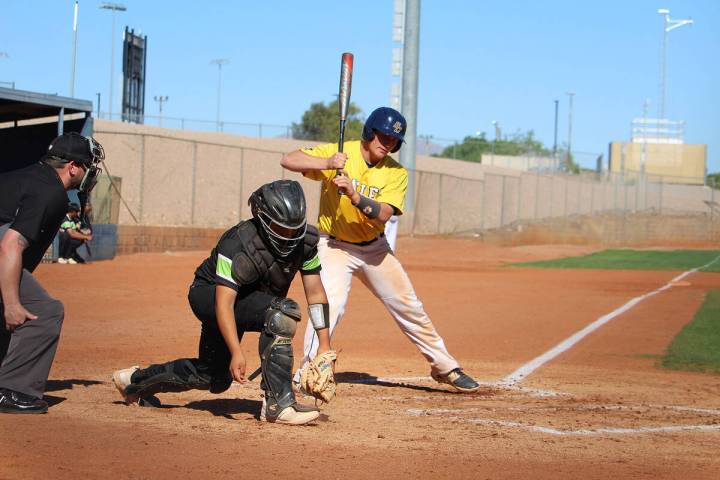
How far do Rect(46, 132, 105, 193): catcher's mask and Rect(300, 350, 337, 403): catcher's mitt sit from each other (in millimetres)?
1957

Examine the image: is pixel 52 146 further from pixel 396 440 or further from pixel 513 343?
pixel 513 343

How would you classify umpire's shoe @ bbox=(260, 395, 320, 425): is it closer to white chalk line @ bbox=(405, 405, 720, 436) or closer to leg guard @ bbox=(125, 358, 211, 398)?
leg guard @ bbox=(125, 358, 211, 398)

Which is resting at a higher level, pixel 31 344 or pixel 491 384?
pixel 31 344

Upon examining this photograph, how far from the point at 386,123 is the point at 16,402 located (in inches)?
131

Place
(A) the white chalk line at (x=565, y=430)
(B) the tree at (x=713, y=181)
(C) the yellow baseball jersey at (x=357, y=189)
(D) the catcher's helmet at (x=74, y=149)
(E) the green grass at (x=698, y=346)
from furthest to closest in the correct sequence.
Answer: (B) the tree at (x=713, y=181)
(E) the green grass at (x=698, y=346)
(C) the yellow baseball jersey at (x=357, y=189)
(A) the white chalk line at (x=565, y=430)
(D) the catcher's helmet at (x=74, y=149)

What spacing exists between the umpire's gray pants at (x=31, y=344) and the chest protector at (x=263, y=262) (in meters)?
1.34

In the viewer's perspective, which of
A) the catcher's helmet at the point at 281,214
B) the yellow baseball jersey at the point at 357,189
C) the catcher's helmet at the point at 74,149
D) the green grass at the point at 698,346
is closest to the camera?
the catcher's helmet at the point at 281,214

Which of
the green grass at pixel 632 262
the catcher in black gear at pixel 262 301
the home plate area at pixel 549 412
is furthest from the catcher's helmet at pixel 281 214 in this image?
the green grass at pixel 632 262

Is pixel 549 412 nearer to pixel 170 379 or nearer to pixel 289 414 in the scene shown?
pixel 289 414

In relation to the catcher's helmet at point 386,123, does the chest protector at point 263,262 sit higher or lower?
lower

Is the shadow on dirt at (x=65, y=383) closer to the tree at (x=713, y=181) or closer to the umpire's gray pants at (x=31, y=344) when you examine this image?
the umpire's gray pants at (x=31, y=344)

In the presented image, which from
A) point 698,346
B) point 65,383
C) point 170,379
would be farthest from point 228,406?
point 698,346

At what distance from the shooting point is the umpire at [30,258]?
20.1 feet

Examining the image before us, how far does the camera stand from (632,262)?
3272cm
